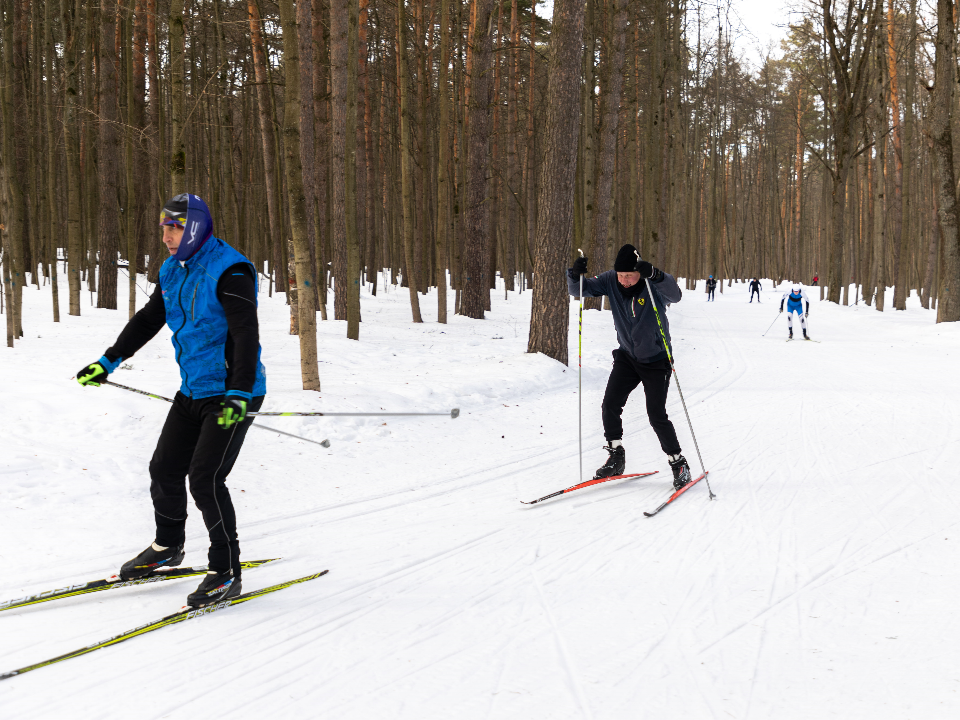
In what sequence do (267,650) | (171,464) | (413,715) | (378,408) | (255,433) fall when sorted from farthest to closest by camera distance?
(378,408)
(255,433)
(171,464)
(267,650)
(413,715)

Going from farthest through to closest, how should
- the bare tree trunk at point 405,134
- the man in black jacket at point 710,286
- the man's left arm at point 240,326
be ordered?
1. the man in black jacket at point 710,286
2. the bare tree trunk at point 405,134
3. the man's left arm at point 240,326

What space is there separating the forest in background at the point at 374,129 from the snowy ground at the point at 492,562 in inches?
94.5

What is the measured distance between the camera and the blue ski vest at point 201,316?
12.1ft

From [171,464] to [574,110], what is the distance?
9.05 metres

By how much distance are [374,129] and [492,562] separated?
25945 mm

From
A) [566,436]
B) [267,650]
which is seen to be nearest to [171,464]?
[267,650]

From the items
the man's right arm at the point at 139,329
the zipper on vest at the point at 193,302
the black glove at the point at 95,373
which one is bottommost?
the black glove at the point at 95,373

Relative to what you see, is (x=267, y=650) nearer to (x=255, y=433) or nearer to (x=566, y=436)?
(x=255, y=433)

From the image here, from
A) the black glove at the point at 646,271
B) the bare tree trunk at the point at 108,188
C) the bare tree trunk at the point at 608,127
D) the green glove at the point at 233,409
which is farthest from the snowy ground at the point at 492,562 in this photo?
the bare tree trunk at the point at 608,127

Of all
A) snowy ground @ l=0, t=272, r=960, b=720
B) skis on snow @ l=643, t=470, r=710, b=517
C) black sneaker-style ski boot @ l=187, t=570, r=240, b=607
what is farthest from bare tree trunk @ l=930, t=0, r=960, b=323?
black sneaker-style ski boot @ l=187, t=570, r=240, b=607

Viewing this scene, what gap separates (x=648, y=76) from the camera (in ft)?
87.0

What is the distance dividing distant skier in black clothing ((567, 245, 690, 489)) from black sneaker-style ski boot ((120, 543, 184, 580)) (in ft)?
11.9

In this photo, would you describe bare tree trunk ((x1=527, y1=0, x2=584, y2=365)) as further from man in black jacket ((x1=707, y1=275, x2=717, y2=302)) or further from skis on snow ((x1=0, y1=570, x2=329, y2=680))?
man in black jacket ((x1=707, y1=275, x2=717, y2=302))

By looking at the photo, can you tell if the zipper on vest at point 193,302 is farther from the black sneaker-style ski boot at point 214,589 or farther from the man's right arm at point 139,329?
the black sneaker-style ski boot at point 214,589
